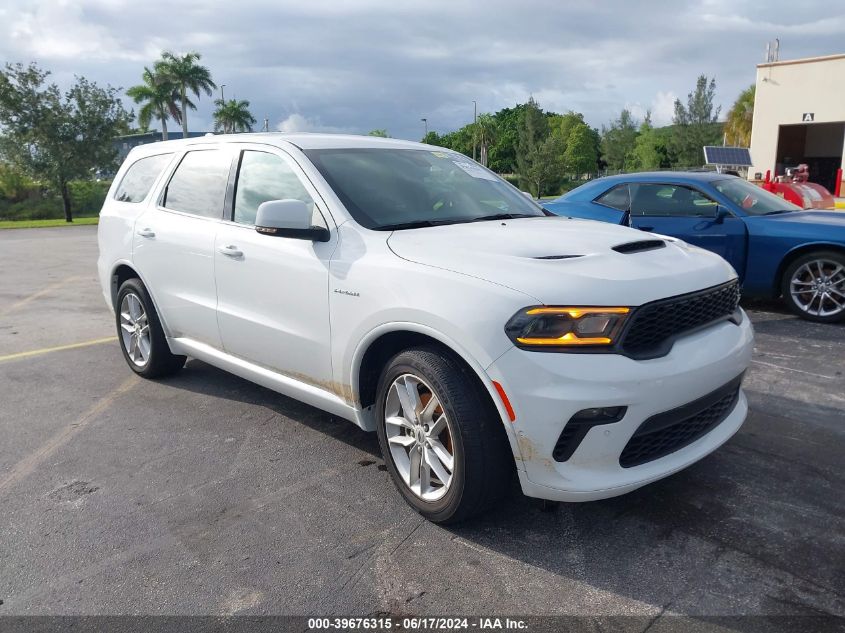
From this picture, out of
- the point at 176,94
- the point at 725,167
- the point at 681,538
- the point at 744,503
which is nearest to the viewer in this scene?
the point at 681,538

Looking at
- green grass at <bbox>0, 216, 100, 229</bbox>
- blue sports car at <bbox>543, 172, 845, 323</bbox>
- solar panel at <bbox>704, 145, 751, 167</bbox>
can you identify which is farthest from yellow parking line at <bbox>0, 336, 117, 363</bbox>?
green grass at <bbox>0, 216, 100, 229</bbox>

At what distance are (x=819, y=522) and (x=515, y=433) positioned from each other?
1515 mm

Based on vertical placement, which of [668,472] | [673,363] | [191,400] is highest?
[673,363]

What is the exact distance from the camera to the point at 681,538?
2979mm

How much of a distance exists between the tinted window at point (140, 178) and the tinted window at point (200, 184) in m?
0.36

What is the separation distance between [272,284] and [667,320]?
2.08 meters

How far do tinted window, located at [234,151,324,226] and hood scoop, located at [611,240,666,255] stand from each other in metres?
1.66

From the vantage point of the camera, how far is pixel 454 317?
2.82 metres

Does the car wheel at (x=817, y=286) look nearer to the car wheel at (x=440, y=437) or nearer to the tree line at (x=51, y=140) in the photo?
the car wheel at (x=440, y=437)

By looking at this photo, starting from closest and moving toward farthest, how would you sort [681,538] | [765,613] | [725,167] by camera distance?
[765,613], [681,538], [725,167]

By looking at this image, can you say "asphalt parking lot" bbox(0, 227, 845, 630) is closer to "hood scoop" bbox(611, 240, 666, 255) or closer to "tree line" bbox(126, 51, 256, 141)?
"hood scoop" bbox(611, 240, 666, 255)

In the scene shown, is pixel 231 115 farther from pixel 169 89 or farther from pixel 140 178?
pixel 140 178

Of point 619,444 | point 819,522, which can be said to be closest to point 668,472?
point 619,444

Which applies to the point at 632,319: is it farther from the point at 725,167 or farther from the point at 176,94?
the point at 176,94
